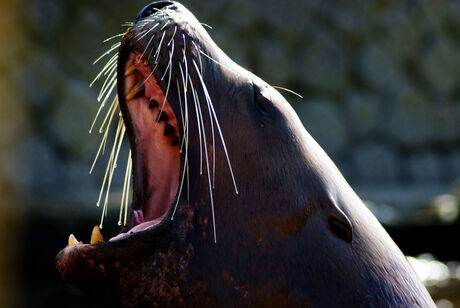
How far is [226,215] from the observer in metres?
2.17

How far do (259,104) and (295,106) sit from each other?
268 inches

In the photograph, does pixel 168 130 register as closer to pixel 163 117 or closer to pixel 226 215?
pixel 163 117

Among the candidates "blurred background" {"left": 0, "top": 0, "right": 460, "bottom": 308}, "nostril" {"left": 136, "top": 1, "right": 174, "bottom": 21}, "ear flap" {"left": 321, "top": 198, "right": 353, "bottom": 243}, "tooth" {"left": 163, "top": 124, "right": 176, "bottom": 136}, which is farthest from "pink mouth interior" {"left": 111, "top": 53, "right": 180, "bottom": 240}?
"blurred background" {"left": 0, "top": 0, "right": 460, "bottom": 308}

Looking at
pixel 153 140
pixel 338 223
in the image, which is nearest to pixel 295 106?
pixel 153 140

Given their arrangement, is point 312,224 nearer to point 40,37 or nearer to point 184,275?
point 184,275

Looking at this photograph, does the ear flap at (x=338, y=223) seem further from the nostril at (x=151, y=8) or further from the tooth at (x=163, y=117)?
the nostril at (x=151, y=8)

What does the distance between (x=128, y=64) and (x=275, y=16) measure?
686 centimetres

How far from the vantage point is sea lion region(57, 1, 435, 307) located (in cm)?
211

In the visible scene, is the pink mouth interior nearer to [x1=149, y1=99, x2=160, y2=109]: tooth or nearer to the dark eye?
[x1=149, y1=99, x2=160, y2=109]: tooth

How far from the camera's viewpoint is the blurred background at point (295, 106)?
21.6 feet

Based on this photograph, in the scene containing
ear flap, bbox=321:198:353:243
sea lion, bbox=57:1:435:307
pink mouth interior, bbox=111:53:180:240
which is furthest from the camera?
pink mouth interior, bbox=111:53:180:240

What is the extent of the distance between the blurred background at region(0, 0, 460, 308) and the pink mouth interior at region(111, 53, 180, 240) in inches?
148

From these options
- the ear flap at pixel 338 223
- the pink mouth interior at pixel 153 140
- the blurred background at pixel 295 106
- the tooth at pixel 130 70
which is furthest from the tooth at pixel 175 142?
the blurred background at pixel 295 106

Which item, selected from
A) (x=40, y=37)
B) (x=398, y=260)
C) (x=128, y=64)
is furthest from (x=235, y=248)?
(x=40, y=37)
